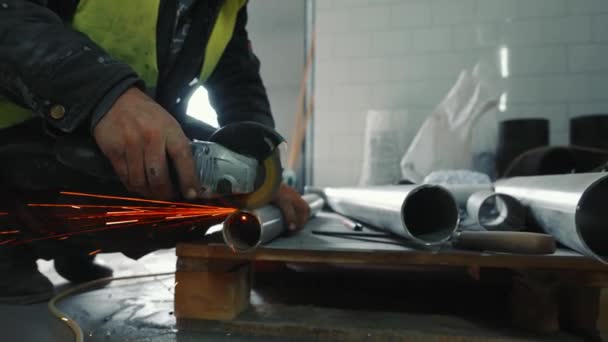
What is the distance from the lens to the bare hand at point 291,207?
1.19m

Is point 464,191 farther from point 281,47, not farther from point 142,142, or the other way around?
point 281,47

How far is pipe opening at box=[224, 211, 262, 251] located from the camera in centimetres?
86

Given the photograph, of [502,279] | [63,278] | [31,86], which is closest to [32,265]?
[63,278]

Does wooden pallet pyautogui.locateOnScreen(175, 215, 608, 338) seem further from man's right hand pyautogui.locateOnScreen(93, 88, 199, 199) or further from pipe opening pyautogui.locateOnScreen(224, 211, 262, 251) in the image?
man's right hand pyautogui.locateOnScreen(93, 88, 199, 199)

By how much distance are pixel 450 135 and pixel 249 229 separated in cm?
195

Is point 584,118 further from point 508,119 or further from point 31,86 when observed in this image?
point 31,86

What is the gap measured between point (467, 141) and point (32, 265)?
220 cm

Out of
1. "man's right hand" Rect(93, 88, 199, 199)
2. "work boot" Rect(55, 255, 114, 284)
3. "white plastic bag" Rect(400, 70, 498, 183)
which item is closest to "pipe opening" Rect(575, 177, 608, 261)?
"man's right hand" Rect(93, 88, 199, 199)

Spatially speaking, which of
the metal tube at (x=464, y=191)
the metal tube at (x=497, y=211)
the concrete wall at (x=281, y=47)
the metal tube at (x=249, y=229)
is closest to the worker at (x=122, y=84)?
the metal tube at (x=249, y=229)

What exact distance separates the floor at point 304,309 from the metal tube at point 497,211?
0.17 m

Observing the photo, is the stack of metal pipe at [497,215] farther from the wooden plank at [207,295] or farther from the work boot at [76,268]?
the work boot at [76,268]

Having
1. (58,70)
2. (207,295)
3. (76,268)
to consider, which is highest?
(58,70)

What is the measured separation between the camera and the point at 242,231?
0.95 m

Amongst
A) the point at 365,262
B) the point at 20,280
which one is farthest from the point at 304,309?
the point at 20,280
